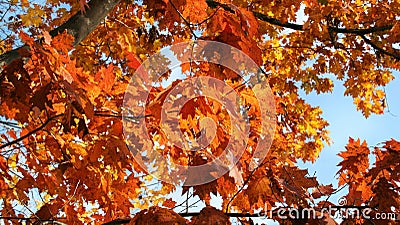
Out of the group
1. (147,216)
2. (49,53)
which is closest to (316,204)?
(147,216)

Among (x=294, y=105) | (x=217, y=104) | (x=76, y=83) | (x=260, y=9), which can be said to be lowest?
(x=76, y=83)

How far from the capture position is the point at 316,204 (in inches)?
77.1

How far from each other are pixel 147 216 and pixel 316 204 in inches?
32.4

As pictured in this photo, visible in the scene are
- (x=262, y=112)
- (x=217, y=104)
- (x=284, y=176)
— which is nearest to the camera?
(x=284, y=176)

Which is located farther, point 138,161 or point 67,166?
point 138,161

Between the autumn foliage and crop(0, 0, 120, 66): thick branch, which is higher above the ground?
crop(0, 0, 120, 66): thick branch

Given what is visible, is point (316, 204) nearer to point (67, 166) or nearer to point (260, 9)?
point (67, 166)

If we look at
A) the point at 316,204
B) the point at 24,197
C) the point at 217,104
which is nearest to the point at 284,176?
the point at 316,204

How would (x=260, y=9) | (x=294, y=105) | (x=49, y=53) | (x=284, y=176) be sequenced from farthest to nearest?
(x=294, y=105), (x=260, y=9), (x=284, y=176), (x=49, y=53)

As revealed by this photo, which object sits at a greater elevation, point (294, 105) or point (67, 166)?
point (294, 105)

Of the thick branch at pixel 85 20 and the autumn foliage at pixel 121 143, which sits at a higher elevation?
the thick branch at pixel 85 20

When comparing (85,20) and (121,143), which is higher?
(85,20)

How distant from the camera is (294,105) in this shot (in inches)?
296

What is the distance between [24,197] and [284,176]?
1.76 metres
